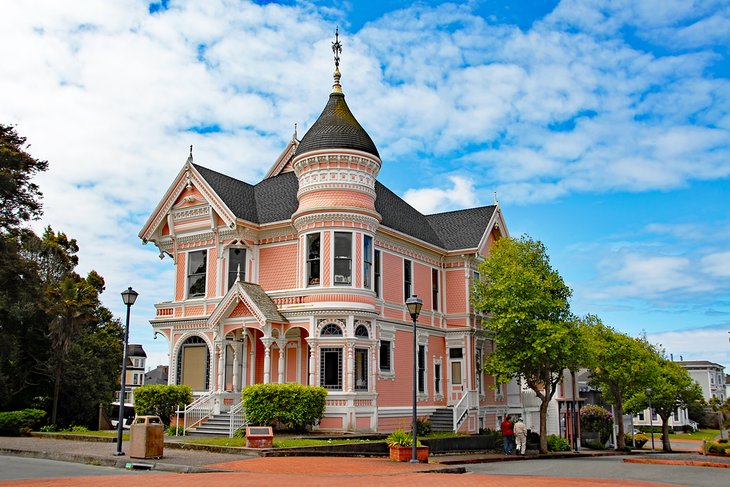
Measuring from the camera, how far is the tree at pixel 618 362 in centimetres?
4306

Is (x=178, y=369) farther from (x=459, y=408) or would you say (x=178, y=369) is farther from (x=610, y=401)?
(x=610, y=401)

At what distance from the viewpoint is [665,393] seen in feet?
154

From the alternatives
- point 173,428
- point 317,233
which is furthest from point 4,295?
point 317,233

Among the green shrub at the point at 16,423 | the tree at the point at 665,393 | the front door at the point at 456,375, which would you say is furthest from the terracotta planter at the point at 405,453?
the tree at the point at 665,393

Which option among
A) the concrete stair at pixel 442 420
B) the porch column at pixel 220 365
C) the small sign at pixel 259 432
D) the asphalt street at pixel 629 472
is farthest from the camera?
the concrete stair at pixel 442 420

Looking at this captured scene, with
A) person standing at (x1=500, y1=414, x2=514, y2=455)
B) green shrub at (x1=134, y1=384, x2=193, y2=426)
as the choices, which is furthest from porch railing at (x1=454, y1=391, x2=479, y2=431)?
green shrub at (x1=134, y1=384, x2=193, y2=426)

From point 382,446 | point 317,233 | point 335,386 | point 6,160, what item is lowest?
point 382,446

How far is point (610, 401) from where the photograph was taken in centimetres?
4909

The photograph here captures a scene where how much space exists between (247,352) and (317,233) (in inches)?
236

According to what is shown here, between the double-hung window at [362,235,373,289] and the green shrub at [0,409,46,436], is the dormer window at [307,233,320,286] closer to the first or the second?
the double-hung window at [362,235,373,289]

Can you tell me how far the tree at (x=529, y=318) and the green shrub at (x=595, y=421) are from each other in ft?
69.5

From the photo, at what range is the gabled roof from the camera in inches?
1214

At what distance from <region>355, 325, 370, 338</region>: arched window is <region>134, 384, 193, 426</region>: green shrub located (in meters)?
7.47

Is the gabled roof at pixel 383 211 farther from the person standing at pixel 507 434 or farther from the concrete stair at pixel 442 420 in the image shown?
the person standing at pixel 507 434
